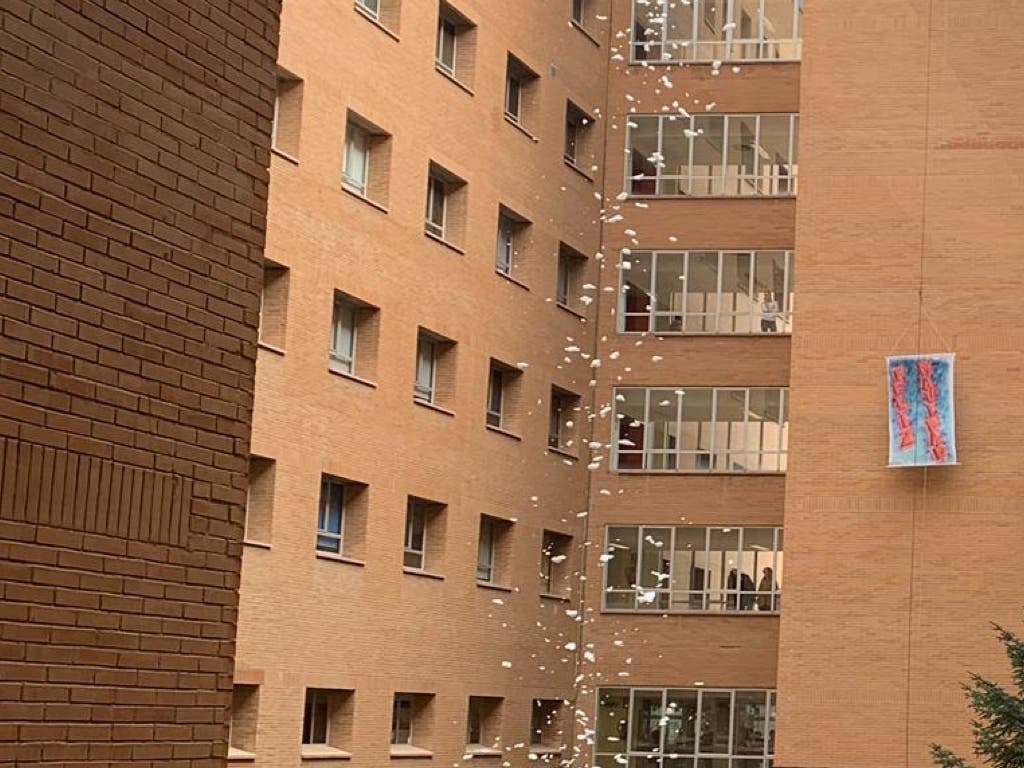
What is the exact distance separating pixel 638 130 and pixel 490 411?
760 cm

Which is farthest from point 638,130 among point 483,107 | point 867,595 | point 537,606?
point 867,595

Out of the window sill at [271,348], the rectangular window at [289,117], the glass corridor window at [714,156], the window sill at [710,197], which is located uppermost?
the glass corridor window at [714,156]

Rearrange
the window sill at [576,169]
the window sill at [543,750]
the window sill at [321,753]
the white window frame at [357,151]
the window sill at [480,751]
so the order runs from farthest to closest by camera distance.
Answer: the window sill at [576,169]
the window sill at [543,750]
the window sill at [480,751]
the white window frame at [357,151]
the window sill at [321,753]

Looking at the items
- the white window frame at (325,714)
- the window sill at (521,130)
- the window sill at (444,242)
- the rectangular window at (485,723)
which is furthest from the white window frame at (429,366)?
the rectangular window at (485,723)

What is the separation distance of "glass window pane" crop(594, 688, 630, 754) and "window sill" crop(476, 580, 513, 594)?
12.5 ft

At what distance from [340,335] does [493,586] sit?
267 inches

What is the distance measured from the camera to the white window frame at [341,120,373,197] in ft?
102

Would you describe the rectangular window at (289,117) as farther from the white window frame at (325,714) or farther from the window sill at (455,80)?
the white window frame at (325,714)

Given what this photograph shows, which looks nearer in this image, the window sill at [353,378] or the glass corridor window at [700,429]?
the window sill at [353,378]

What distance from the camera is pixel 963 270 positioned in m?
32.3

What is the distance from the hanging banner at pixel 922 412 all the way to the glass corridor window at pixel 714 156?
8753 millimetres

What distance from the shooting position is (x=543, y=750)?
38.1 m

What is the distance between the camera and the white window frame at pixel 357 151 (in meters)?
31.1

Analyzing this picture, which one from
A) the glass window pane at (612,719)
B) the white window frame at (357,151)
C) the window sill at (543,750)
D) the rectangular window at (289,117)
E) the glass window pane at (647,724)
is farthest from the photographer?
the glass window pane at (612,719)
